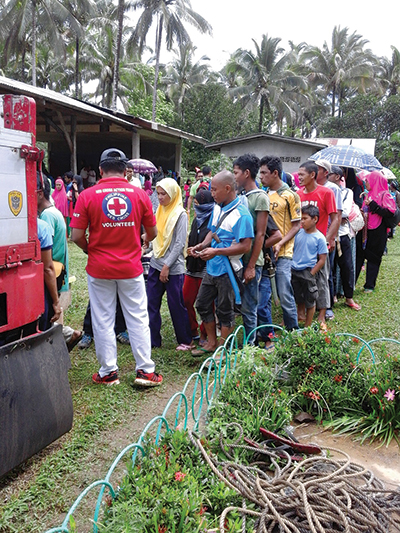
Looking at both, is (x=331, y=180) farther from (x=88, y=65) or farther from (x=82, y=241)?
(x=88, y=65)

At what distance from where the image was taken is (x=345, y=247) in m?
6.51

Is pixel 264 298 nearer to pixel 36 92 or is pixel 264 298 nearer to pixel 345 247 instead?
pixel 345 247

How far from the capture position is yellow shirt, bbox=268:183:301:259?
16.3 feet

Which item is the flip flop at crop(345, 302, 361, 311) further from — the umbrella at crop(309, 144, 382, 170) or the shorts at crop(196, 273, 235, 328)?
the shorts at crop(196, 273, 235, 328)

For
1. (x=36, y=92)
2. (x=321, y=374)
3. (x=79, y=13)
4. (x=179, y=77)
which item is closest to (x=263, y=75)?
(x=179, y=77)

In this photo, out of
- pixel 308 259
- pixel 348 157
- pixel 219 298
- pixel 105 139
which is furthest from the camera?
pixel 105 139

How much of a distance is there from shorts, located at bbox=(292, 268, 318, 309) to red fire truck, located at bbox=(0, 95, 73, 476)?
3108 millimetres

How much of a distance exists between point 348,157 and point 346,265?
1780mm

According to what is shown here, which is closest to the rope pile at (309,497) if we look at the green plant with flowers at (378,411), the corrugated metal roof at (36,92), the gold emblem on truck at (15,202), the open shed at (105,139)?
the green plant with flowers at (378,411)

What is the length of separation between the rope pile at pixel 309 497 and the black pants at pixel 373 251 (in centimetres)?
535

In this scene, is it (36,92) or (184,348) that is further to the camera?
(36,92)

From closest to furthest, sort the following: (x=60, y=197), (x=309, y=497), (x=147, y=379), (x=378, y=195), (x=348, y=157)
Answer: (x=309, y=497) < (x=147, y=379) < (x=348, y=157) < (x=378, y=195) < (x=60, y=197)

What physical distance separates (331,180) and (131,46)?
27098mm

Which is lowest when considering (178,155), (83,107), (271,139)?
(178,155)
